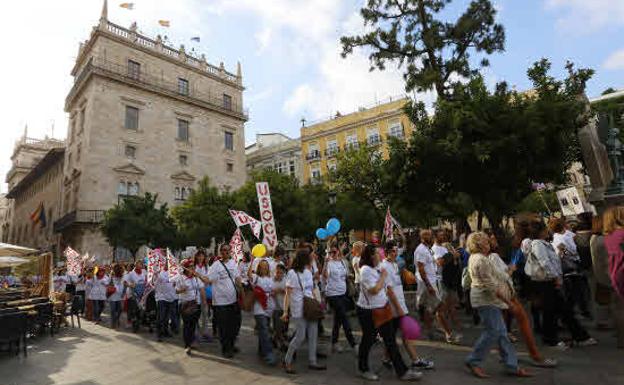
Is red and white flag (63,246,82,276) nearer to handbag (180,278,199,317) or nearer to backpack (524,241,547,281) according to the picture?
handbag (180,278,199,317)

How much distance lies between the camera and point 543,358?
215 inches

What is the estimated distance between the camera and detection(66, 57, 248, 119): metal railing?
32219 mm

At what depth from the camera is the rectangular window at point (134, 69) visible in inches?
1350

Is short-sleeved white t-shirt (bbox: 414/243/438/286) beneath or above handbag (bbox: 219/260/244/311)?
above

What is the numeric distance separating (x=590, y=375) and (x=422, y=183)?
9371 millimetres

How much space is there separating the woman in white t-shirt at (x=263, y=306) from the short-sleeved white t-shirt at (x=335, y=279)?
103 centimetres

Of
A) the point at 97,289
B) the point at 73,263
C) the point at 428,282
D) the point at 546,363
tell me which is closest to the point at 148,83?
the point at 73,263

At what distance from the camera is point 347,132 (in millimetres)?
43719

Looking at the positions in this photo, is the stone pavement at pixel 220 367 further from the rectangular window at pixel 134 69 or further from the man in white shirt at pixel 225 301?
the rectangular window at pixel 134 69

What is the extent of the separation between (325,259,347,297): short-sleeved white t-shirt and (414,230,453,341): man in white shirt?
132 centimetres

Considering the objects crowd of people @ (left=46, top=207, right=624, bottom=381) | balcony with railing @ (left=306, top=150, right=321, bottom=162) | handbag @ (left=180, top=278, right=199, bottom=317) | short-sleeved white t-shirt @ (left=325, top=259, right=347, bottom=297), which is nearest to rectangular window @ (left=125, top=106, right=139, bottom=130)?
balcony with railing @ (left=306, top=150, right=321, bottom=162)

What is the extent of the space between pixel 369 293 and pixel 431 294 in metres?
1.99

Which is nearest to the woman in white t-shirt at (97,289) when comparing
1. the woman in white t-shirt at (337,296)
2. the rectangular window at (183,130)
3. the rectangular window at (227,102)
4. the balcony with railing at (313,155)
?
the woman in white t-shirt at (337,296)

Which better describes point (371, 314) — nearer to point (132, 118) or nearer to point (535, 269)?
point (535, 269)
